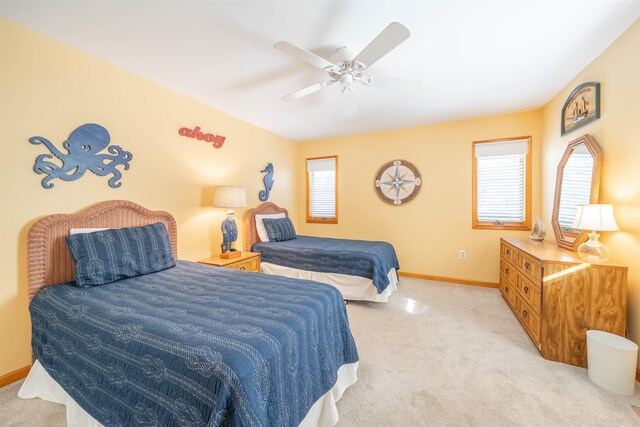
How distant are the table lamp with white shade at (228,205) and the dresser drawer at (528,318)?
3.10 metres

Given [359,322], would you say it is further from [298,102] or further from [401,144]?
[401,144]

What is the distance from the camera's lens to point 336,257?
10.6 feet

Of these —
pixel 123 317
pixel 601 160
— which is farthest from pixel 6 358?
pixel 601 160

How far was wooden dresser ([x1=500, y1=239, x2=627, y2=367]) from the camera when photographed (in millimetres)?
1880

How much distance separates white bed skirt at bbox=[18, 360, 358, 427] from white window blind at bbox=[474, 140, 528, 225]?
10.5ft

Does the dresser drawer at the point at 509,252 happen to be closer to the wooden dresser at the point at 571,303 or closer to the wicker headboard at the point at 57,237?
the wooden dresser at the point at 571,303

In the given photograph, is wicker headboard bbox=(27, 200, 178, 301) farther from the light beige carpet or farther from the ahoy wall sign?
the ahoy wall sign

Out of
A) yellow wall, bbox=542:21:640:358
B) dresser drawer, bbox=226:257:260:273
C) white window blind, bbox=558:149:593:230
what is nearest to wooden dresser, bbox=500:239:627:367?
yellow wall, bbox=542:21:640:358

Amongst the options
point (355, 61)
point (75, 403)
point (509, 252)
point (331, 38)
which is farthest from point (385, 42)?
point (509, 252)

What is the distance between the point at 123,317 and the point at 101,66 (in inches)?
88.3

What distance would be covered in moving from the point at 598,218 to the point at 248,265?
3327 millimetres

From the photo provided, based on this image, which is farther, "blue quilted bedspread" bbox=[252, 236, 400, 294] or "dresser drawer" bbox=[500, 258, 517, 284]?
"blue quilted bedspread" bbox=[252, 236, 400, 294]

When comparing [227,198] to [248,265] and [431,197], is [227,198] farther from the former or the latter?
[431,197]

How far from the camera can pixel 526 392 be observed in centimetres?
171
